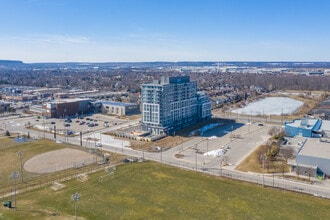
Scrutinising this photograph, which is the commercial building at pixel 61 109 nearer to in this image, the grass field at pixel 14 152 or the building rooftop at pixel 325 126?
the grass field at pixel 14 152

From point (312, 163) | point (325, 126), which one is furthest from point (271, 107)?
point (312, 163)

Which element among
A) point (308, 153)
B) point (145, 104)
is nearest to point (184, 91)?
point (145, 104)

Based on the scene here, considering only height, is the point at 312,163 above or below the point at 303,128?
below

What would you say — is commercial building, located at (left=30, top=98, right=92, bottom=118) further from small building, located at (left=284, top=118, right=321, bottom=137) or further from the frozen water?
small building, located at (left=284, top=118, right=321, bottom=137)

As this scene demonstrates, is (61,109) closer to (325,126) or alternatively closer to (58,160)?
(58,160)

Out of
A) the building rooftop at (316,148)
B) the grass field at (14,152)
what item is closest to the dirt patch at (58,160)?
the grass field at (14,152)

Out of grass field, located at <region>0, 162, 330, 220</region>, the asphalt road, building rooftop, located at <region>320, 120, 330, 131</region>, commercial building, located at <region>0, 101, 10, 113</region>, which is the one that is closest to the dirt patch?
the asphalt road
